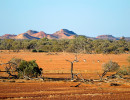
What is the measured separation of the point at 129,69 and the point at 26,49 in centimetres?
4744

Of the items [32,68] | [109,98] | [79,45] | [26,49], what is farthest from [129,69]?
[26,49]

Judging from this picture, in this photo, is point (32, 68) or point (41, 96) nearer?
point (41, 96)

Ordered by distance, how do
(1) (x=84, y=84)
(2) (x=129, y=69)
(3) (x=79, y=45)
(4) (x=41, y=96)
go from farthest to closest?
(3) (x=79, y=45) → (2) (x=129, y=69) → (1) (x=84, y=84) → (4) (x=41, y=96)

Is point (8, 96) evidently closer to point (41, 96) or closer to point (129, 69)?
point (41, 96)

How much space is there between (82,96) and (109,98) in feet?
4.13

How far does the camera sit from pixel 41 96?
951cm

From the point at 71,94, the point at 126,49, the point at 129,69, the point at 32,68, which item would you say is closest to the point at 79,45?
the point at 126,49

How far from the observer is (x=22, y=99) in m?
8.90

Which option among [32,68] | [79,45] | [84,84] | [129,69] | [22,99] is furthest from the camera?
[79,45]

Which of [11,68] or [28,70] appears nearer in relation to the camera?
[28,70]

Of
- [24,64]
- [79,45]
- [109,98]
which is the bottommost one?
[109,98]

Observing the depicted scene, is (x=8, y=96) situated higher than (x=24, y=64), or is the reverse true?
(x=24, y=64)

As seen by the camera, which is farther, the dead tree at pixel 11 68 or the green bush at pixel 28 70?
the green bush at pixel 28 70

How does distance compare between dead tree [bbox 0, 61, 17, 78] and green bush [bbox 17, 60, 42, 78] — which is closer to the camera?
dead tree [bbox 0, 61, 17, 78]
